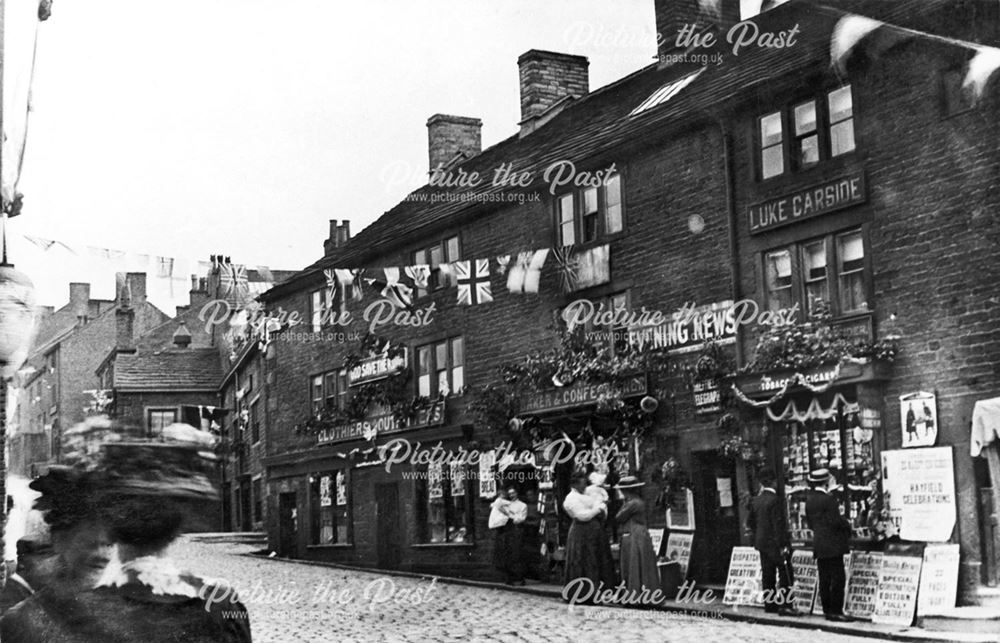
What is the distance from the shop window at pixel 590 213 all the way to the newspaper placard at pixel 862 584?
7.72m

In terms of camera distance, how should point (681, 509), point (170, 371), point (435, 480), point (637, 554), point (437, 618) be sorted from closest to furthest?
point (437, 618) < point (637, 554) < point (681, 509) < point (435, 480) < point (170, 371)

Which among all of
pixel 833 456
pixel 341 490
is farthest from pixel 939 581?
pixel 341 490

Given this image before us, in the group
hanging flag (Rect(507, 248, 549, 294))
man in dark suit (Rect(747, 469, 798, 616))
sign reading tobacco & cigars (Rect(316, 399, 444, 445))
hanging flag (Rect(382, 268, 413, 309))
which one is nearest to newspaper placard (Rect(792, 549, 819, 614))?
man in dark suit (Rect(747, 469, 798, 616))

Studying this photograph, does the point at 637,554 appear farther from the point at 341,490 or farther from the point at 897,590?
the point at 341,490

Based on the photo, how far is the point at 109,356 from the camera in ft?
156

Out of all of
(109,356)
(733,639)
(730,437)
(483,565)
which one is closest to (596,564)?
(730,437)

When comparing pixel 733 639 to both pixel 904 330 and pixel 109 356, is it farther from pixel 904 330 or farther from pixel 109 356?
pixel 109 356

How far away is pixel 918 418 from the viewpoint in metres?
15.0

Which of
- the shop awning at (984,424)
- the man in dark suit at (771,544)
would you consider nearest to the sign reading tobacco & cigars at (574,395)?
the man in dark suit at (771,544)

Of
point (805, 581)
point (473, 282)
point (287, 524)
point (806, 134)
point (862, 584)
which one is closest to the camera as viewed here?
point (862, 584)

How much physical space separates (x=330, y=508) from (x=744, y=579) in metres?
15.2

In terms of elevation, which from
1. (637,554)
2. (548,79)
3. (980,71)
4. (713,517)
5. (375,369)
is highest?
(548,79)

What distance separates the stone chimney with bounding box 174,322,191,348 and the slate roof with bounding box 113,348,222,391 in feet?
9.24

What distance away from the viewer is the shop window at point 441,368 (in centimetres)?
2503
